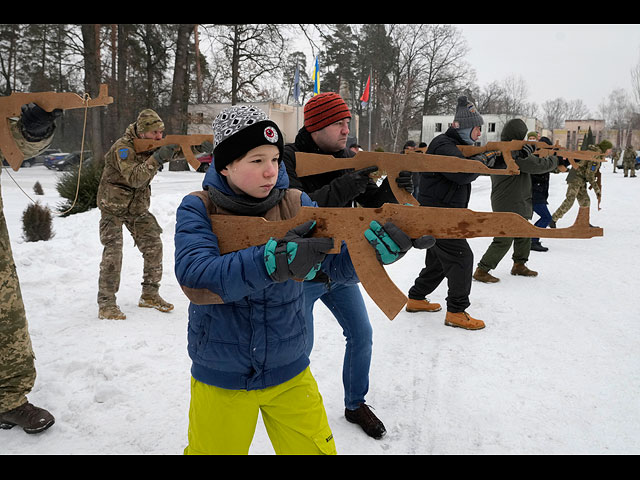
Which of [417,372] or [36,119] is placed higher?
[36,119]

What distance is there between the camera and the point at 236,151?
1544 mm

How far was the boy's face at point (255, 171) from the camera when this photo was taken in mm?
1544

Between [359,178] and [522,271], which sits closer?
[359,178]

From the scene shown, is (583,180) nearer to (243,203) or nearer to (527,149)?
(527,149)

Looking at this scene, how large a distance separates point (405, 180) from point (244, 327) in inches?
53.8

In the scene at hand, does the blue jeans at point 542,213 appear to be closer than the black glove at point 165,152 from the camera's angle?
No

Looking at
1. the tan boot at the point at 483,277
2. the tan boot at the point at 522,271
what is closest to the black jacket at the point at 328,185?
the tan boot at the point at 483,277

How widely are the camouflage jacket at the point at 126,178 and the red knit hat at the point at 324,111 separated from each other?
2132 millimetres

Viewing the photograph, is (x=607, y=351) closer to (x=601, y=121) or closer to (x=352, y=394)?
(x=352, y=394)

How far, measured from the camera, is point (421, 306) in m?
4.56

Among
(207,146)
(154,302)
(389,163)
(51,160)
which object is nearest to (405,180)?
(389,163)

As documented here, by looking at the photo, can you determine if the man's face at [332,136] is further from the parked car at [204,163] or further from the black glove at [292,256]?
the parked car at [204,163]

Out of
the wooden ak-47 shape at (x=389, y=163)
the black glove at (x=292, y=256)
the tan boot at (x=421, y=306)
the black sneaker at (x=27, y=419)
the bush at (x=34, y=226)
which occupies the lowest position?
the black sneaker at (x=27, y=419)

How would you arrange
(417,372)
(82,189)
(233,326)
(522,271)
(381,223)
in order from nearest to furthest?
(381,223) < (233,326) < (417,372) < (522,271) < (82,189)
